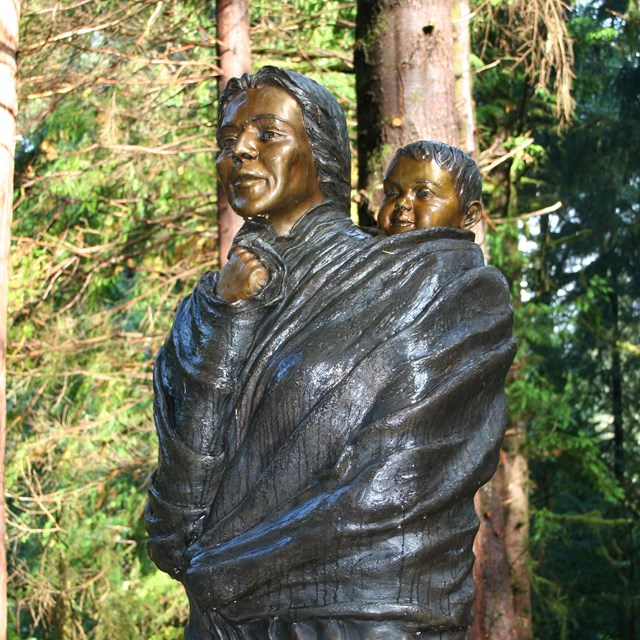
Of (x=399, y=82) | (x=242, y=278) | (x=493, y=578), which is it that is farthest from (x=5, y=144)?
(x=493, y=578)

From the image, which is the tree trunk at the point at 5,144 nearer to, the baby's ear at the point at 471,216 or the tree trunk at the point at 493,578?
the tree trunk at the point at 493,578

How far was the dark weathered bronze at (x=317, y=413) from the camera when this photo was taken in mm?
2713

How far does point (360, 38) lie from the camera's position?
6.32 meters

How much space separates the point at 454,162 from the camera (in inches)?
124

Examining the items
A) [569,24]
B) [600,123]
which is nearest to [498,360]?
[569,24]

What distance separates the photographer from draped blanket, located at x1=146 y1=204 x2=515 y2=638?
271 centimetres

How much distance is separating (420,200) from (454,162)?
0.50 ft

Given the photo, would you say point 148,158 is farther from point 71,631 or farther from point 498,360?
point 498,360

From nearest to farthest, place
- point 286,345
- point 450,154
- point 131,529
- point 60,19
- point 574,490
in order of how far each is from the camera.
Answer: point 286,345, point 450,154, point 60,19, point 131,529, point 574,490

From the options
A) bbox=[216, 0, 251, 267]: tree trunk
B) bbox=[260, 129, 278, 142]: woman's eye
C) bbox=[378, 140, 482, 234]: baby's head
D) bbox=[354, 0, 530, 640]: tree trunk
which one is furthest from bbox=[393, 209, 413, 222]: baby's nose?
bbox=[216, 0, 251, 267]: tree trunk

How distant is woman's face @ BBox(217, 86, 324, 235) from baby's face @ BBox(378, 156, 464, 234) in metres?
0.27

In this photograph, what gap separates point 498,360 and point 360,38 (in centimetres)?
384

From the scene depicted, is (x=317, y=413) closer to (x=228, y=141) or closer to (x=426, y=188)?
(x=426, y=188)

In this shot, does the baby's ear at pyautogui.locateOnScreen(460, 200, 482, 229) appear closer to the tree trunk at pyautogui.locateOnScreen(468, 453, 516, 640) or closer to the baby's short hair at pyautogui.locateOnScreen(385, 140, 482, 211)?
the baby's short hair at pyautogui.locateOnScreen(385, 140, 482, 211)
